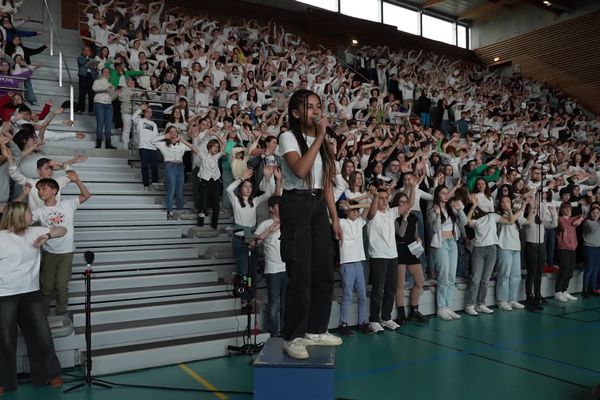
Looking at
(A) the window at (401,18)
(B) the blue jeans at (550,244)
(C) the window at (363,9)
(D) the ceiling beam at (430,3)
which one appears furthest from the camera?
(A) the window at (401,18)

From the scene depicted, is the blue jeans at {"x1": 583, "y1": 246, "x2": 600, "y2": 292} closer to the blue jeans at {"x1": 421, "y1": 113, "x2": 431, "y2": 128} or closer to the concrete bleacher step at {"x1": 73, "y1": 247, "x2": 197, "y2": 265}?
the blue jeans at {"x1": 421, "y1": 113, "x2": 431, "y2": 128}

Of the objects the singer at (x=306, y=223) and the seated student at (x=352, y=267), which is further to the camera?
the seated student at (x=352, y=267)

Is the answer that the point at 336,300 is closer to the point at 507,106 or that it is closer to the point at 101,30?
the point at 101,30

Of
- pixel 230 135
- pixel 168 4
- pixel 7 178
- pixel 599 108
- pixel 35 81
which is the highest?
pixel 168 4

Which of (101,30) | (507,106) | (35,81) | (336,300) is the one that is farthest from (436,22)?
(336,300)

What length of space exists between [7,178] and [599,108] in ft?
73.1

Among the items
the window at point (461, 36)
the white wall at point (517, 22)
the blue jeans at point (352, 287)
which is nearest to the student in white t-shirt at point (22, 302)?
the blue jeans at point (352, 287)

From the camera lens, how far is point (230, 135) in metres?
9.60

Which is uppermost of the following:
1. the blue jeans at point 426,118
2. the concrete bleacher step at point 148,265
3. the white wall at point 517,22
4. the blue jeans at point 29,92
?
the white wall at point 517,22

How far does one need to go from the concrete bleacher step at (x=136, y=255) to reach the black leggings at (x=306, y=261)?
4.48m

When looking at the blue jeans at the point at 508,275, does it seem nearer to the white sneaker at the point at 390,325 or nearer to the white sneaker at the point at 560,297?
the white sneaker at the point at 560,297

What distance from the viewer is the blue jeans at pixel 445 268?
8.18 meters

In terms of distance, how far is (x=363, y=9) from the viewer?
23.3 meters

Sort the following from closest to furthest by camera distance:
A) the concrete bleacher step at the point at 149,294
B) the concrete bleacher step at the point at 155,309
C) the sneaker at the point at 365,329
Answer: the concrete bleacher step at the point at 155,309 → the concrete bleacher step at the point at 149,294 → the sneaker at the point at 365,329
